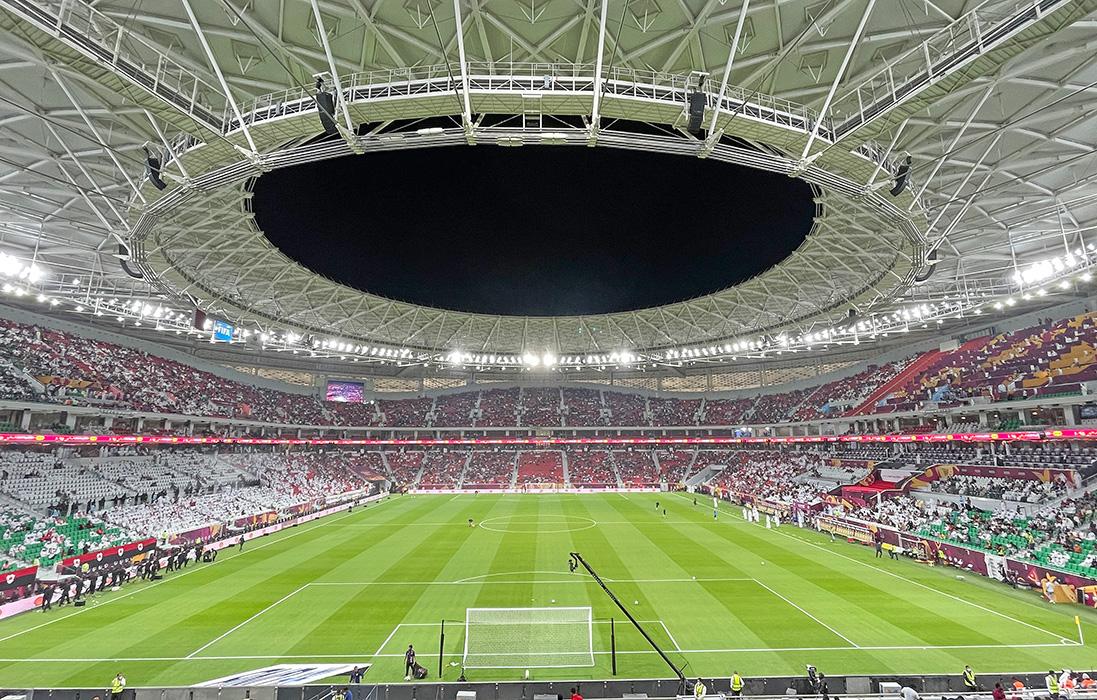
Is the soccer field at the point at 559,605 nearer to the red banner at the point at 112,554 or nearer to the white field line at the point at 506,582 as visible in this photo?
the white field line at the point at 506,582

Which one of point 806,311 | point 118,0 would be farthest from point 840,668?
point 806,311

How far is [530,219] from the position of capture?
30.4 metres

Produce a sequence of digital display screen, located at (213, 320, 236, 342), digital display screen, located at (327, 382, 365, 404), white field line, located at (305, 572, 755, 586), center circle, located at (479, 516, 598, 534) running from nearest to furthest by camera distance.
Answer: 1. white field line, located at (305, 572, 755, 586)
2. digital display screen, located at (213, 320, 236, 342)
3. center circle, located at (479, 516, 598, 534)
4. digital display screen, located at (327, 382, 365, 404)

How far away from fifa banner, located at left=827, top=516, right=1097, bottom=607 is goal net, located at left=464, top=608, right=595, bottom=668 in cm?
2034

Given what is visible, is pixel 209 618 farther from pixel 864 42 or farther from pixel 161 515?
pixel 864 42

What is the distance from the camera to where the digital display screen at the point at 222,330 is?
3378cm

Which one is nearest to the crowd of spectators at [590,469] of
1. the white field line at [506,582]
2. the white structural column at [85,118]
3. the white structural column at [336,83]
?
the white field line at [506,582]

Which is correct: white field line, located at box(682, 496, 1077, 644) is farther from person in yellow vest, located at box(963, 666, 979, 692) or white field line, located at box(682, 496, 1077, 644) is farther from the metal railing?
the metal railing

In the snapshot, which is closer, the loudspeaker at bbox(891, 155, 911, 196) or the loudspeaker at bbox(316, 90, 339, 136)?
the loudspeaker at bbox(316, 90, 339, 136)

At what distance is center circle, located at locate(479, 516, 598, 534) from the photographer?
126 feet

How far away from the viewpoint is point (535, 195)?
89.9 feet

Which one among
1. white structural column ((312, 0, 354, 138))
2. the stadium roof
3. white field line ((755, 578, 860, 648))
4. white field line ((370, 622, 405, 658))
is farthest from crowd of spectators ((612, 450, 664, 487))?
white structural column ((312, 0, 354, 138))

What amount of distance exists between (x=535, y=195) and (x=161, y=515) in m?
34.6

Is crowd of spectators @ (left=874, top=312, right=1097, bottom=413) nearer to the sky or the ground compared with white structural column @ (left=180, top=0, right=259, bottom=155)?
nearer to the ground
